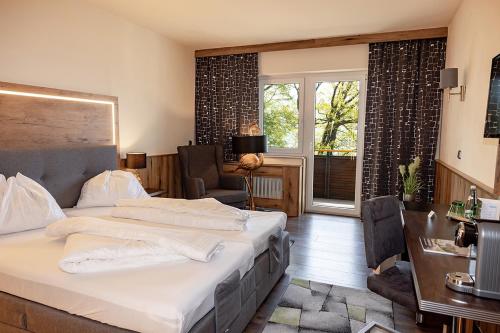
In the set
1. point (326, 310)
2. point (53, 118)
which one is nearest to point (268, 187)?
point (326, 310)

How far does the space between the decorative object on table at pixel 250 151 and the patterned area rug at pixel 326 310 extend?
7.76ft

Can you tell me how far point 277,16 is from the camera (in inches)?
157

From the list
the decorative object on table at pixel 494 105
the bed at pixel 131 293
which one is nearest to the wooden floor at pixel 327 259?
the bed at pixel 131 293

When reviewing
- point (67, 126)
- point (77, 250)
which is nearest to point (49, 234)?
point (77, 250)

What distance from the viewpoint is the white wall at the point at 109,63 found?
2.99 m

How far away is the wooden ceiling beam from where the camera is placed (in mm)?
4355

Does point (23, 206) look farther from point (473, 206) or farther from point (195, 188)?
point (473, 206)

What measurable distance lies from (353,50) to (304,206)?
256 centimetres

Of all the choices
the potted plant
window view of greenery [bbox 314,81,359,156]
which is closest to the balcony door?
window view of greenery [bbox 314,81,359,156]

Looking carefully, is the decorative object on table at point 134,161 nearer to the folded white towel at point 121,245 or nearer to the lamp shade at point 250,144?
the lamp shade at point 250,144

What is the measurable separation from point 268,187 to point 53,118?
3.29m

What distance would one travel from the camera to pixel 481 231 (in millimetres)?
1159

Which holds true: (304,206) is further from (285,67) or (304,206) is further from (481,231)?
(481,231)

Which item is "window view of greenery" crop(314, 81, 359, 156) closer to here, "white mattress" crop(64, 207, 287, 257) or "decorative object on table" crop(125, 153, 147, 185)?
"white mattress" crop(64, 207, 287, 257)
